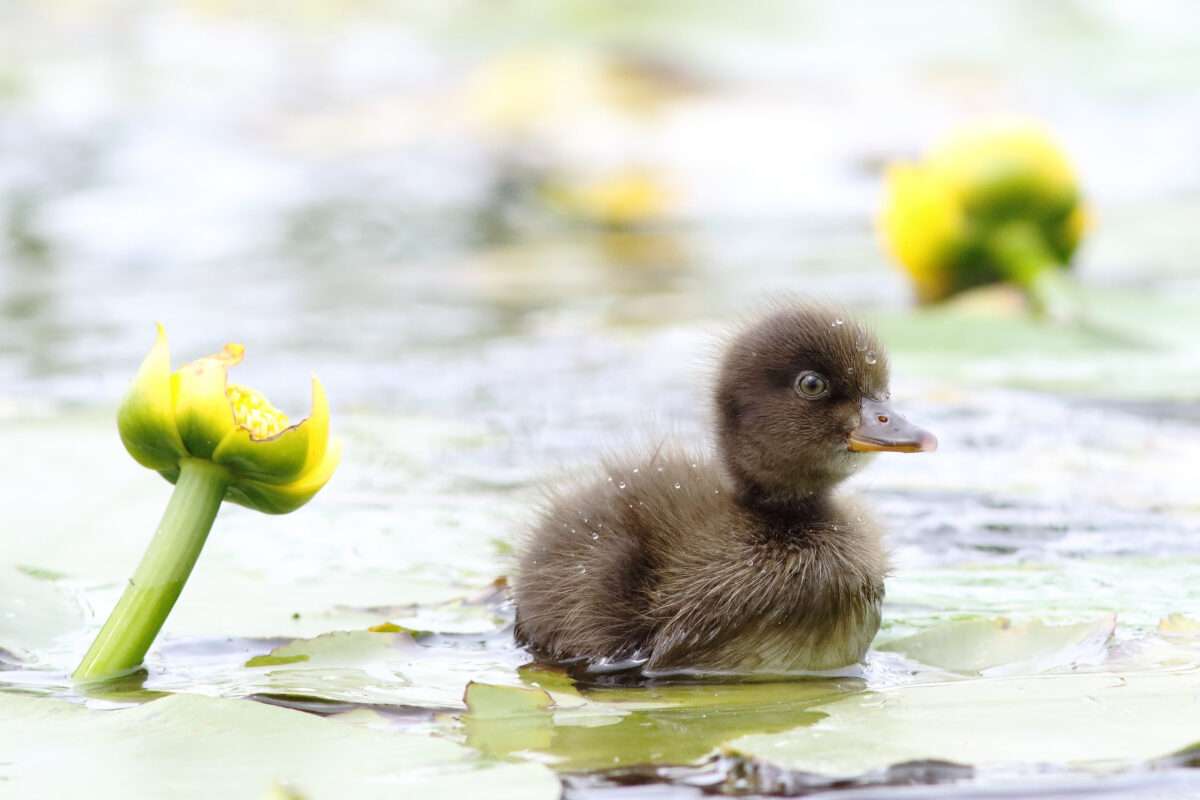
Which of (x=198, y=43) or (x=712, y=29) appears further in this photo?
(x=198, y=43)

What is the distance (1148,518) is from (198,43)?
13.4 m

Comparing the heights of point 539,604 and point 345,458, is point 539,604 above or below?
below

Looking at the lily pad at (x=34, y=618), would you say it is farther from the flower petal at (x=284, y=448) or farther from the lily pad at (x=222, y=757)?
the flower petal at (x=284, y=448)

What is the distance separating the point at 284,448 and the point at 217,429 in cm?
9

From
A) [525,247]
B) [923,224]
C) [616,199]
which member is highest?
Result: [616,199]

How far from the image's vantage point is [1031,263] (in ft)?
16.7

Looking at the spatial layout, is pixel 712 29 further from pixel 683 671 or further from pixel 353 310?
pixel 683 671

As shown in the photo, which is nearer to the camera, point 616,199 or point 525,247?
point 525,247

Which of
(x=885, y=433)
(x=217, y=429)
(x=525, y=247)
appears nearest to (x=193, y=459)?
(x=217, y=429)

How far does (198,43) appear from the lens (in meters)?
14.9

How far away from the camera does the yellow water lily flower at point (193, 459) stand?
200 cm

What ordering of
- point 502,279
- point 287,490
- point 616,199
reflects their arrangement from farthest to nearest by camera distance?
point 616,199, point 502,279, point 287,490

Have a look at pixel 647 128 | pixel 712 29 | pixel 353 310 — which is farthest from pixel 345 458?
pixel 712 29

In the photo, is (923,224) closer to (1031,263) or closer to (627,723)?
(1031,263)
